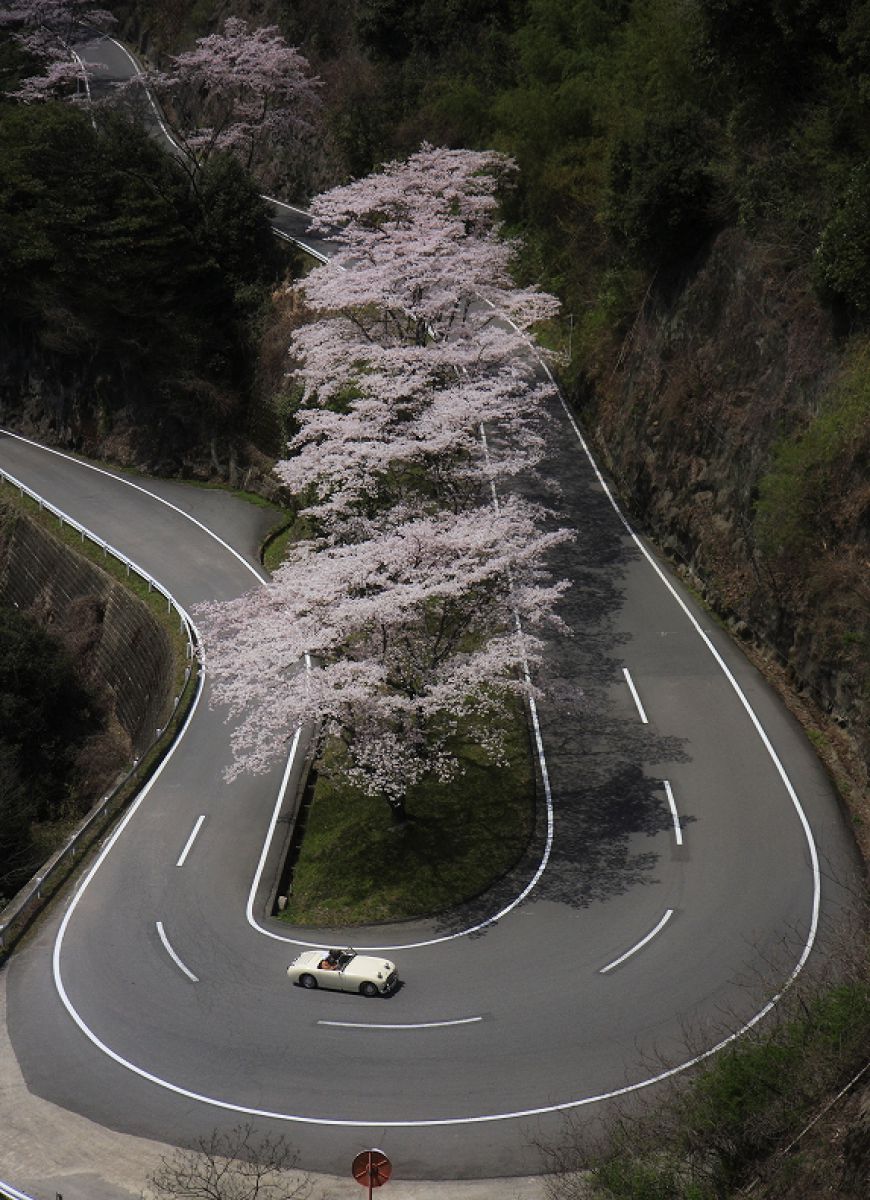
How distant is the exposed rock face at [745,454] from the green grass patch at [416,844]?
7.30 meters

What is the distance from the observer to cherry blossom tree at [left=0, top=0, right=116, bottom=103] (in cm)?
6856

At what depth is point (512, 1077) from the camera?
20188 mm

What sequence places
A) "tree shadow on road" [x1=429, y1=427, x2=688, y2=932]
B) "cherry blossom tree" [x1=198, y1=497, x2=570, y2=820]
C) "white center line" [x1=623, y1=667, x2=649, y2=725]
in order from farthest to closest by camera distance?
"white center line" [x1=623, y1=667, x2=649, y2=725], "cherry blossom tree" [x1=198, y1=497, x2=570, y2=820], "tree shadow on road" [x1=429, y1=427, x2=688, y2=932]

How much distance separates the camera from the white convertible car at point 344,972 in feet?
73.5

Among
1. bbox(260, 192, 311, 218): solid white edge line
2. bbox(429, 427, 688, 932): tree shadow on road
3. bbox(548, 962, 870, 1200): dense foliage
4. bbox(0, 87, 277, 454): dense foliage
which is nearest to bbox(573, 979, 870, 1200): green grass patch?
bbox(548, 962, 870, 1200): dense foliage

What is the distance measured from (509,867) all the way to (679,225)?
21713 millimetres

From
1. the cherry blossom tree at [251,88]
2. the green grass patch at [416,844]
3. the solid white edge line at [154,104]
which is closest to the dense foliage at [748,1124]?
the green grass patch at [416,844]

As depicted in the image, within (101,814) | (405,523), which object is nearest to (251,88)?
(405,523)

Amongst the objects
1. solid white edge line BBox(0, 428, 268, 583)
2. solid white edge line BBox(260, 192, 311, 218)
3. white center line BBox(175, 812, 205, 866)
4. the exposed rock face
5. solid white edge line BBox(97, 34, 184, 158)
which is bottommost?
white center line BBox(175, 812, 205, 866)

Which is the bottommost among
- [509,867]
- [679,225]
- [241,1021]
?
[241,1021]

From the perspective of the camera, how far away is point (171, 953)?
24.5 meters

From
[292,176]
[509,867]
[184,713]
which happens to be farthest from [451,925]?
[292,176]

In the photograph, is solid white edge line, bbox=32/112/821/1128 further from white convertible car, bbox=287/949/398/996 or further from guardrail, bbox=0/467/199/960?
white convertible car, bbox=287/949/398/996

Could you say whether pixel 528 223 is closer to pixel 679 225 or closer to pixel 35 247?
pixel 679 225
